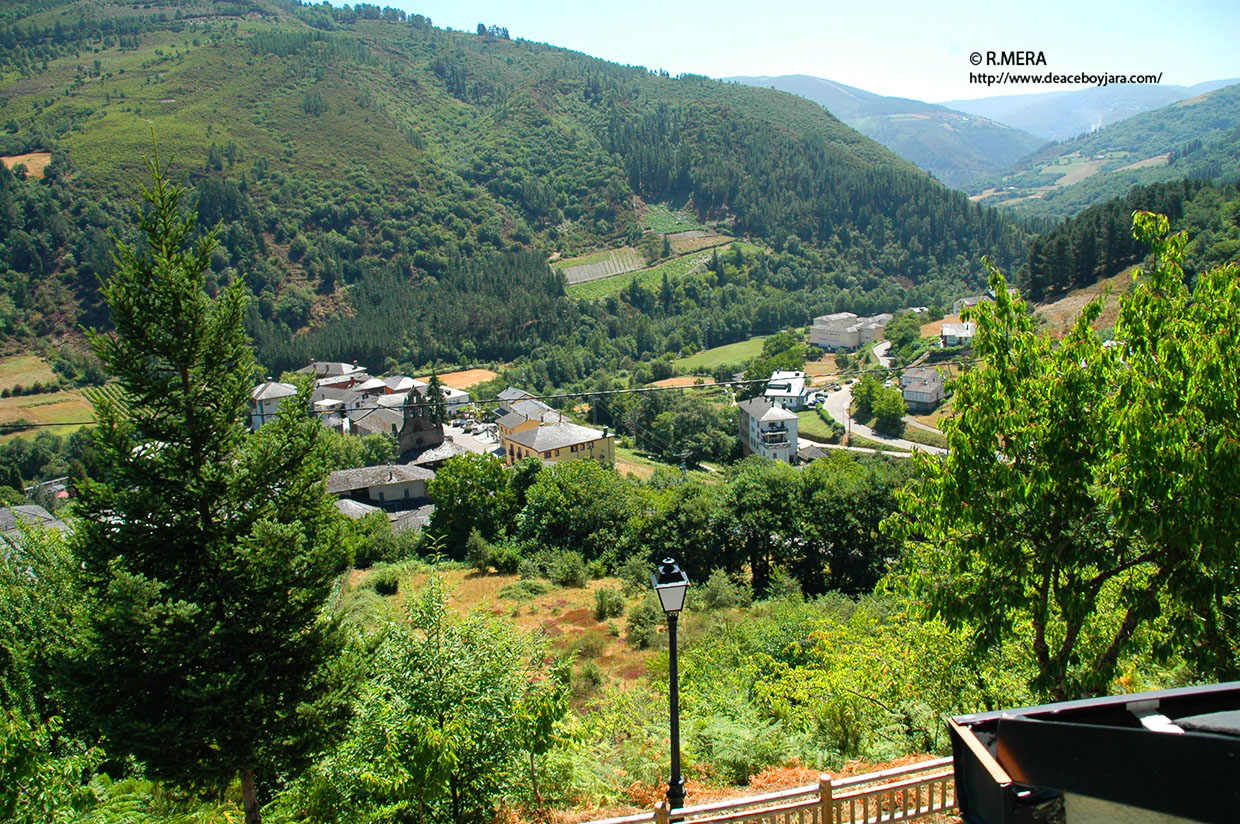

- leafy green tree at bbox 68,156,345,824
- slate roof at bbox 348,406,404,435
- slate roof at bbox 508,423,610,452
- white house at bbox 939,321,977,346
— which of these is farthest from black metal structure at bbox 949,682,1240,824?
white house at bbox 939,321,977,346

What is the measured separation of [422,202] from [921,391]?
10211 centimetres

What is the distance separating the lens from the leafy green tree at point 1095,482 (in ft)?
18.9

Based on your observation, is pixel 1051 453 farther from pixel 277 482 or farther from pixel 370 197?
pixel 370 197

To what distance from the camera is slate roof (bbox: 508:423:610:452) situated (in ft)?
171

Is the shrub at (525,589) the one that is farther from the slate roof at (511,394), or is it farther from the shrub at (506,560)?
the slate roof at (511,394)

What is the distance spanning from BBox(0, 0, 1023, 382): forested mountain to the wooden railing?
3516 inches

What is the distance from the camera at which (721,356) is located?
344ft

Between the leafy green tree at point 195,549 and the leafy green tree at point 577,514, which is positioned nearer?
the leafy green tree at point 195,549

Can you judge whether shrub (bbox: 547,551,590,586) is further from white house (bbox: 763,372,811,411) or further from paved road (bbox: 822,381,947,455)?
white house (bbox: 763,372,811,411)

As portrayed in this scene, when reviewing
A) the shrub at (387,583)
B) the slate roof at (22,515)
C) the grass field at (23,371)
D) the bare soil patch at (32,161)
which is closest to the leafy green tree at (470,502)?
the shrub at (387,583)

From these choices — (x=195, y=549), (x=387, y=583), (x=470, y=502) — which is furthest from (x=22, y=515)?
(x=195, y=549)

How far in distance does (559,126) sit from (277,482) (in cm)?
19607

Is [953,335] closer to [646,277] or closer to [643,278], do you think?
[643,278]

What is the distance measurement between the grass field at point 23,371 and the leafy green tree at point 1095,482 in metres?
98.8
